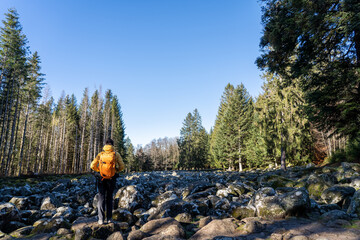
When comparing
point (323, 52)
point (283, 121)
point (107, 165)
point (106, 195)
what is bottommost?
point (106, 195)

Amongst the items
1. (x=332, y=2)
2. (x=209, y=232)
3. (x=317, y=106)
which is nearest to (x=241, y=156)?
(x=317, y=106)

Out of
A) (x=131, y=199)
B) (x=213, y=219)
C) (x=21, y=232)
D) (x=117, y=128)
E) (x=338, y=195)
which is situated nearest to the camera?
(x=21, y=232)

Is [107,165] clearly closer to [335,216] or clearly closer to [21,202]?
[335,216]

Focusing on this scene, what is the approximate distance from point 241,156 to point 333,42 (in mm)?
25839

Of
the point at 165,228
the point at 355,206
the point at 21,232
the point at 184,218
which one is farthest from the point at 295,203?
the point at 21,232

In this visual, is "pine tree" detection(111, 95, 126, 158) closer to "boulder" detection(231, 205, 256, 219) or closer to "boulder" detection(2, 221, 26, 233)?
"boulder" detection(2, 221, 26, 233)

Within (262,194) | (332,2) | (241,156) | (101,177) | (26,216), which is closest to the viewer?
(101,177)

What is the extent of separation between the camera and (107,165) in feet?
16.5

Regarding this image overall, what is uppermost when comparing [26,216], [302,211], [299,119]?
[299,119]

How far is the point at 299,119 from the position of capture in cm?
2267

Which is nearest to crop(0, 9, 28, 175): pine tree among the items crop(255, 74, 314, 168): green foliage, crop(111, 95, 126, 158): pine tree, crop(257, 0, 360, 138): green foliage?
crop(111, 95, 126, 158): pine tree

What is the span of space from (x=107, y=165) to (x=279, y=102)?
22.8 m

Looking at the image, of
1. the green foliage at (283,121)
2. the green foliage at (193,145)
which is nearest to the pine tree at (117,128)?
the green foliage at (193,145)

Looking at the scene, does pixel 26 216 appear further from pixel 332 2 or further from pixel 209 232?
pixel 332 2
